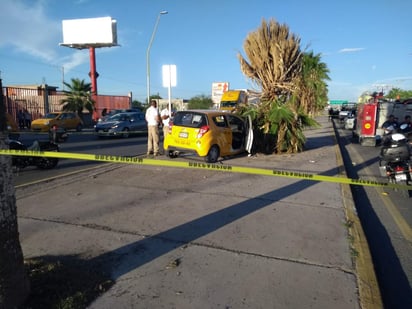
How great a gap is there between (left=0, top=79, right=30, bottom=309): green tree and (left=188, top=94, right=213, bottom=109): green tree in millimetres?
66915

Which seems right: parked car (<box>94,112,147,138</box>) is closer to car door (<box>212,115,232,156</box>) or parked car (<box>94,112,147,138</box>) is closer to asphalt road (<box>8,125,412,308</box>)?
asphalt road (<box>8,125,412,308</box>)

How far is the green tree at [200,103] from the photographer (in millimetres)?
70375

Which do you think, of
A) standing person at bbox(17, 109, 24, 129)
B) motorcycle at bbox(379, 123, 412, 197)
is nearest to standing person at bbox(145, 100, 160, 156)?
motorcycle at bbox(379, 123, 412, 197)

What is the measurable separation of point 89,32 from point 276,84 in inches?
1874

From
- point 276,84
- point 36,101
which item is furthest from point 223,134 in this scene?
point 36,101

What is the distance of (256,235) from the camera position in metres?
4.51

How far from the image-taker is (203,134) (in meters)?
9.55

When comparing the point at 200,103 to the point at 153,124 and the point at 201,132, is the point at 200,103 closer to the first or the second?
the point at 153,124

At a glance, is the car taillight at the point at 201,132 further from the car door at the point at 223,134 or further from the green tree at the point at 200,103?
the green tree at the point at 200,103

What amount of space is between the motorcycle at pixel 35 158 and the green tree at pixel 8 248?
635cm

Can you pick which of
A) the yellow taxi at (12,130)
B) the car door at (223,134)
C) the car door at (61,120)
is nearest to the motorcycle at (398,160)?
the car door at (223,134)

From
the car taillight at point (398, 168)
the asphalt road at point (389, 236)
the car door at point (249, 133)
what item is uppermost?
the car door at point (249, 133)

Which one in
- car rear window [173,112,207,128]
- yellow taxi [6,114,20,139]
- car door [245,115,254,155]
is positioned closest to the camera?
yellow taxi [6,114,20,139]

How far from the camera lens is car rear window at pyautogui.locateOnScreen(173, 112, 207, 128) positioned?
9.76 metres
